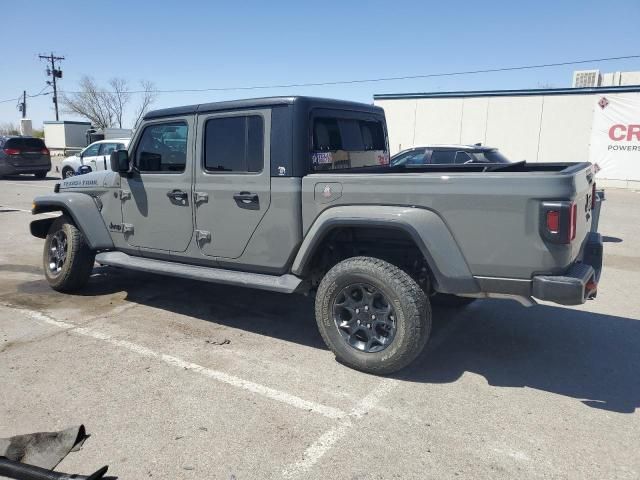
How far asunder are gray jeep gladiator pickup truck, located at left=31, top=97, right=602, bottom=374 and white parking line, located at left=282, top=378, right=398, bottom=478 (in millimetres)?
211

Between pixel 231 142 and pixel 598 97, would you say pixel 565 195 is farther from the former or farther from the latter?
pixel 598 97

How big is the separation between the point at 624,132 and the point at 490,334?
19.4 metres

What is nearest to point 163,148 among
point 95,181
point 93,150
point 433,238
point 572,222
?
point 95,181

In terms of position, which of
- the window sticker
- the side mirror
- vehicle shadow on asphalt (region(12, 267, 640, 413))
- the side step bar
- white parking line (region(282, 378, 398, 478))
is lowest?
white parking line (region(282, 378, 398, 478))

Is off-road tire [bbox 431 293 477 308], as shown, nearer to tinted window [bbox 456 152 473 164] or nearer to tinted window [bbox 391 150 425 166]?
tinted window [bbox 456 152 473 164]

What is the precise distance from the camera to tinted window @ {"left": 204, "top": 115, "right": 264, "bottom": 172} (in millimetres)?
4402

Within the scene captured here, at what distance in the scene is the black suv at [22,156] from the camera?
66.8ft

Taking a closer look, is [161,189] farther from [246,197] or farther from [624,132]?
[624,132]

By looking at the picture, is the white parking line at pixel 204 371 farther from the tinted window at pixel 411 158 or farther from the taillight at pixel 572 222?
the tinted window at pixel 411 158

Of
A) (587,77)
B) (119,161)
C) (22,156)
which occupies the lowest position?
(22,156)

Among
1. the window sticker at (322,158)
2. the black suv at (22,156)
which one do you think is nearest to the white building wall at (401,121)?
the black suv at (22,156)

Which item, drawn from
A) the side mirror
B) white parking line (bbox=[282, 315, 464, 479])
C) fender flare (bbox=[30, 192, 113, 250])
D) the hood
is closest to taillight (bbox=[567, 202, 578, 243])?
white parking line (bbox=[282, 315, 464, 479])

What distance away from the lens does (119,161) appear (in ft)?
17.1

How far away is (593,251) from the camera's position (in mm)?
4086
